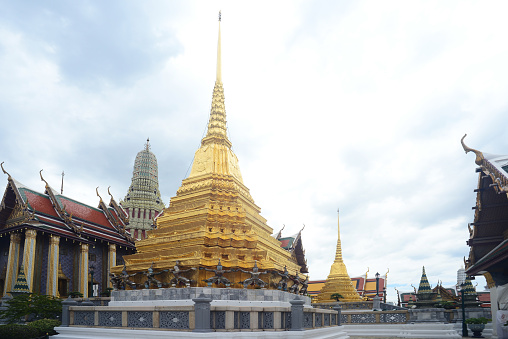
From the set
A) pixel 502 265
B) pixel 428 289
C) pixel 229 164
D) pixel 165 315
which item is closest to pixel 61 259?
pixel 229 164

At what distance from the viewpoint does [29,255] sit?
87.3ft

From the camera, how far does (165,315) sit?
11.5m

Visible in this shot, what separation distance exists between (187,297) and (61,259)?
57.7 feet

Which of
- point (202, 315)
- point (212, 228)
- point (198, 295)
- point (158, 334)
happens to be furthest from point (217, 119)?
point (202, 315)

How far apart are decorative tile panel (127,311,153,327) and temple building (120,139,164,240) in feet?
91.2

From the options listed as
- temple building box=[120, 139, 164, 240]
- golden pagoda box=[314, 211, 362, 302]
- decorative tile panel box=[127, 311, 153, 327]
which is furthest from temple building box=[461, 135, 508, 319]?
temple building box=[120, 139, 164, 240]

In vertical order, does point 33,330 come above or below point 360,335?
above

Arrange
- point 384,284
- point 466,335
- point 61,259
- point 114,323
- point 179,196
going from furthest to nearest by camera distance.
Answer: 1. point 384,284
2. point 61,259
3. point 179,196
4. point 466,335
5. point 114,323

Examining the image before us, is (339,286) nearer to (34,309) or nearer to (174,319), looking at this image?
(34,309)

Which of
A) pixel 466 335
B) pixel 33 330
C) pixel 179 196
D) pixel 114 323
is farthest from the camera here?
pixel 179 196

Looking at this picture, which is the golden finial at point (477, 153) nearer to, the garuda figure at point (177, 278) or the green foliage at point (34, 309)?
the garuda figure at point (177, 278)

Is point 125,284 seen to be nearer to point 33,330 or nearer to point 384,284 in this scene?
point 33,330

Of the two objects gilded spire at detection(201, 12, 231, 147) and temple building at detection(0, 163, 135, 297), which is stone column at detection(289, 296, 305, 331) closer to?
gilded spire at detection(201, 12, 231, 147)

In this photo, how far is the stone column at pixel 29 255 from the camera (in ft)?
86.2
